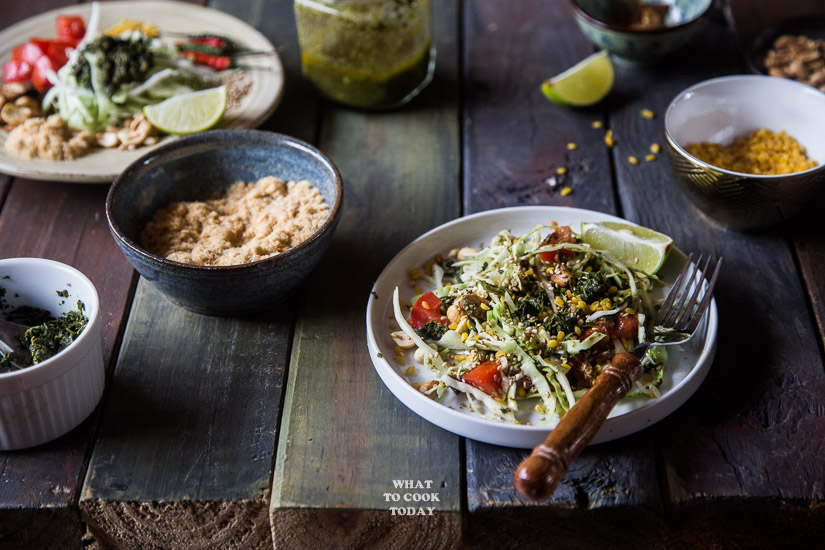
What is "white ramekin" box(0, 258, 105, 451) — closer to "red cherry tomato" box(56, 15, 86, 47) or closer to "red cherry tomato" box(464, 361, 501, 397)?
"red cherry tomato" box(464, 361, 501, 397)

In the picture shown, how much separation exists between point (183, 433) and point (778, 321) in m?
1.38

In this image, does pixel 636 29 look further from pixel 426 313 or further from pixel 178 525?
pixel 178 525

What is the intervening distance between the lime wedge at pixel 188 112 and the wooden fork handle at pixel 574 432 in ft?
4.42

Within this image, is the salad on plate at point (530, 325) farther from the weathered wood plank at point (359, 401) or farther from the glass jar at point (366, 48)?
the glass jar at point (366, 48)

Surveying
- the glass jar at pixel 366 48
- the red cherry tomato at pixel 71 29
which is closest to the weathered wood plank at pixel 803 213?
the glass jar at pixel 366 48

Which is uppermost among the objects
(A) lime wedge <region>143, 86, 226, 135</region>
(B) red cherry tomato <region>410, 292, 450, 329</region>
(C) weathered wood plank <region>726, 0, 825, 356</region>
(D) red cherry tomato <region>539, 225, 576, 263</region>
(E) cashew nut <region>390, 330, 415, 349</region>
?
(A) lime wedge <region>143, 86, 226, 135</region>

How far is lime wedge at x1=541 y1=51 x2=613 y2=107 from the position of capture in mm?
2498

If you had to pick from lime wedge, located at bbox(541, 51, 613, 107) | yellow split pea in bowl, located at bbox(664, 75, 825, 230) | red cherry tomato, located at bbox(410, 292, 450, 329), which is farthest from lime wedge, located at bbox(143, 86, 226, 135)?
yellow split pea in bowl, located at bbox(664, 75, 825, 230)

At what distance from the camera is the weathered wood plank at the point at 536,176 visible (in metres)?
1.53

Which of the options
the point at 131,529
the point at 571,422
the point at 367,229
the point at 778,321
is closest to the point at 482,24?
the point at 367,229

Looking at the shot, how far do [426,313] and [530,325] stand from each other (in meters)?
0.24

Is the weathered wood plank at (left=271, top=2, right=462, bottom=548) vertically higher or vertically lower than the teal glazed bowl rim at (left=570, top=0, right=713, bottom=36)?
lower

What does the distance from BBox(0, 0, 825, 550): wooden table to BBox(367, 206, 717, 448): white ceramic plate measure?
0.05 metres

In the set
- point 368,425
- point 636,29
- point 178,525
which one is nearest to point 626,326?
point 368,425
